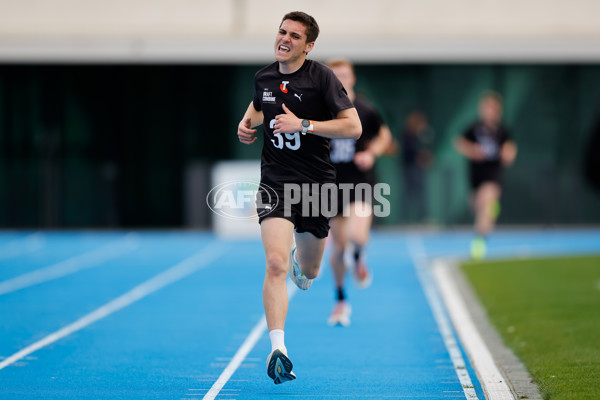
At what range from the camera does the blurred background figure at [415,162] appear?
26.7 metres

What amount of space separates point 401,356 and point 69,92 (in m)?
20.3

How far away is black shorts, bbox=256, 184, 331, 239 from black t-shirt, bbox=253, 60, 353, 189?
9cm

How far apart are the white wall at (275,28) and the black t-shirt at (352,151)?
14483mm

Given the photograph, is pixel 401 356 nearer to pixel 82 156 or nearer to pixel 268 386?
pixel 268 386

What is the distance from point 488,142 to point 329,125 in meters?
11.3

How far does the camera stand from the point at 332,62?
1083cm

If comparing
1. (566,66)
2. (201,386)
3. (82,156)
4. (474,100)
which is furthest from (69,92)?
(201,386)

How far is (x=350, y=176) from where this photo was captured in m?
11.1

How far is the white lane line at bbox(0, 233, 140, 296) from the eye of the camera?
14.8 metres

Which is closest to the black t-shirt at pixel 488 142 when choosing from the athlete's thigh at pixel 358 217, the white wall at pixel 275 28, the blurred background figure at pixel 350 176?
the blurred background figure at pixel 350 176

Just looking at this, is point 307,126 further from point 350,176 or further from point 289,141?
point 350,176

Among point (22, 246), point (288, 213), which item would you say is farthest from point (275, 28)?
point (288, 213)

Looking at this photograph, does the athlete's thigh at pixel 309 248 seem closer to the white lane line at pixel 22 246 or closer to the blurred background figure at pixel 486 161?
the blurred background figure at pixel 486 161

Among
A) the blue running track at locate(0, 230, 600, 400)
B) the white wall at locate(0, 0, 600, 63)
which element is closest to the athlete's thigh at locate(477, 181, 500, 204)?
the blue running track at locate(0, 230, 600, 400)
